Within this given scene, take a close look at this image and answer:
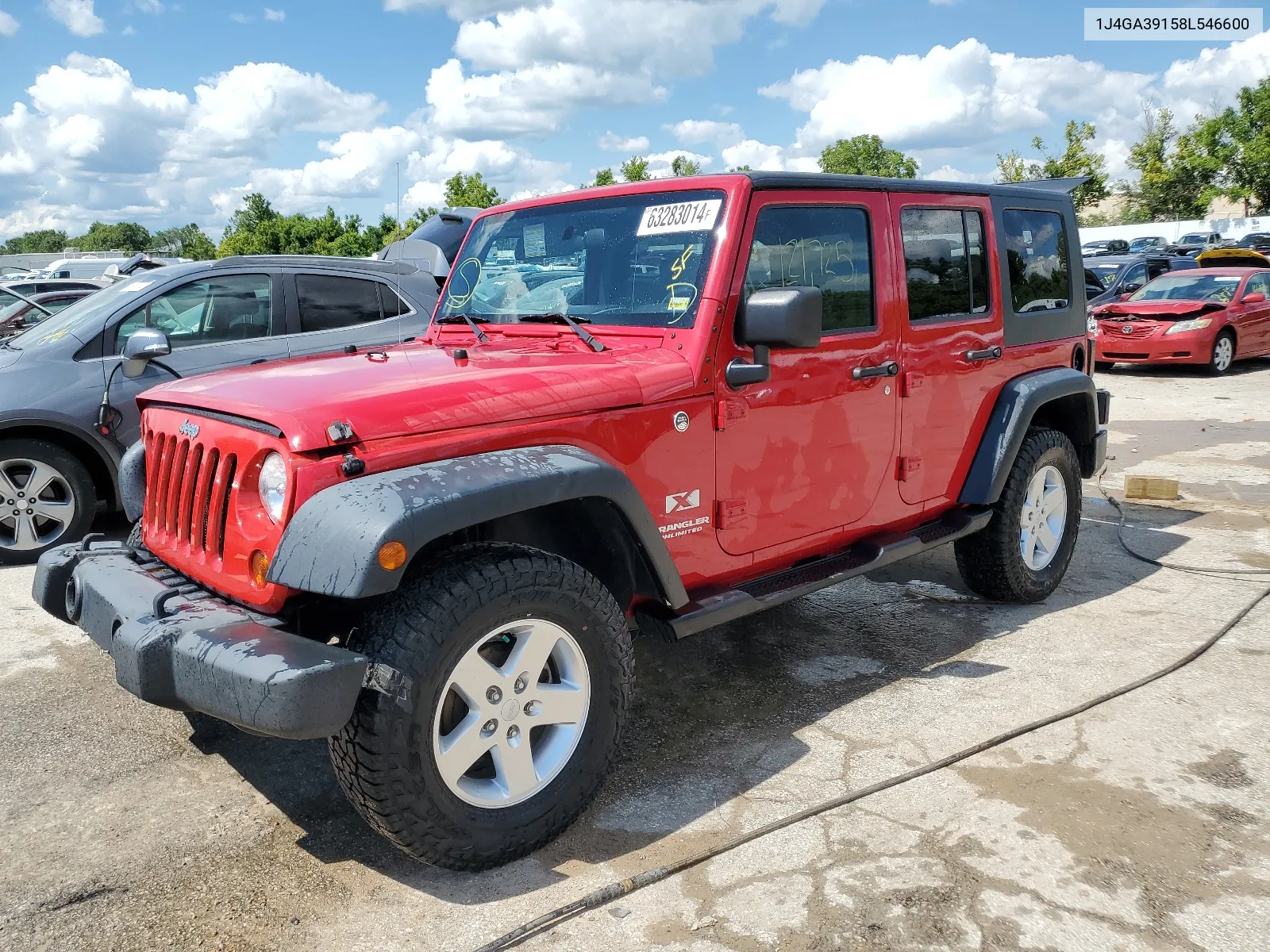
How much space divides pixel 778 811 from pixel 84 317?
521 cm

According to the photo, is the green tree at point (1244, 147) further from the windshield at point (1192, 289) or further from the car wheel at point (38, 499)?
the car wheel at point (38, 499)

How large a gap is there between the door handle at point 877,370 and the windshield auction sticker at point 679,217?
83cm

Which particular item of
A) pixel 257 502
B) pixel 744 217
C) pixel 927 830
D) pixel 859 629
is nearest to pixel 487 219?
→ pixel 744 217

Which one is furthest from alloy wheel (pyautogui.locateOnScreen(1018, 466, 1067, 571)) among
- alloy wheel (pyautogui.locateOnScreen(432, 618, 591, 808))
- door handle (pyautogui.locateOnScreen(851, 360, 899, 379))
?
alloy wheel (pyautogui.locateOnScreen(432, 618, 591, 808))

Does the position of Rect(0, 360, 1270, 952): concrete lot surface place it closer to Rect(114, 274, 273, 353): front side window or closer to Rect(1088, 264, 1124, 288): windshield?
Rect(114, 274, 273, 353): front side window

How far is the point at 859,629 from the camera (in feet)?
15.6

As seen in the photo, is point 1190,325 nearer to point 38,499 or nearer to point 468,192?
point 38,499

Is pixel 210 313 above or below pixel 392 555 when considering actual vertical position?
above

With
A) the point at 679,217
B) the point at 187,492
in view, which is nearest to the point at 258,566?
the point at 187,492

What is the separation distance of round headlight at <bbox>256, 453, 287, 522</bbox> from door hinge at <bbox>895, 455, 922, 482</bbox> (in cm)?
248

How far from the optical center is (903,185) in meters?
4.19

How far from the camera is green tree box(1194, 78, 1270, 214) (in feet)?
148

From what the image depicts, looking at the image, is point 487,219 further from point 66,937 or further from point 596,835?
point 66,937

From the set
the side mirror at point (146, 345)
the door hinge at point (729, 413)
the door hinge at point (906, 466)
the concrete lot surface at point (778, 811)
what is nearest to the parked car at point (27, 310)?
the side mirror at point (146, 345)
